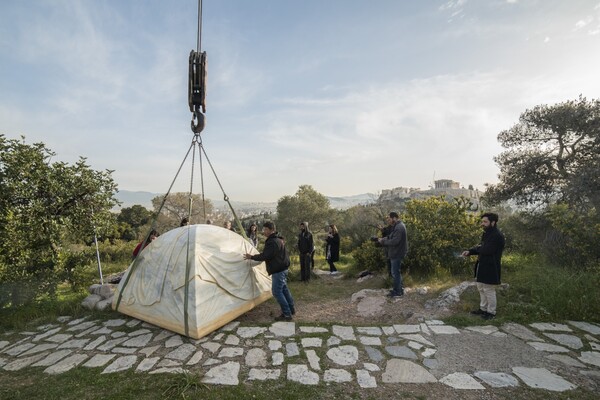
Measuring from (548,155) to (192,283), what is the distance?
42.2 feet

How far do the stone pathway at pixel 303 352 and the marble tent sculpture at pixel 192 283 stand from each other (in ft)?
0.89

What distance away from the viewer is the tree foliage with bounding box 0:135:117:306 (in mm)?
5621

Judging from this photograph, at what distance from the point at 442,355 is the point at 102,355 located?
187 inches

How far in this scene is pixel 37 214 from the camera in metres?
5.99

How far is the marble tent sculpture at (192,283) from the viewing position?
454 centimetres

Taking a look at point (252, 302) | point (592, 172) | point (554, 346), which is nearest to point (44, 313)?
point (252, 302)

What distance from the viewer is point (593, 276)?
5.38 meters

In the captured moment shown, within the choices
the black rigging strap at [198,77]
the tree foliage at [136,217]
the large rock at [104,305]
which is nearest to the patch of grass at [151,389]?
the large rock at [104,305]

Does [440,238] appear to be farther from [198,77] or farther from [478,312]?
[198,77]

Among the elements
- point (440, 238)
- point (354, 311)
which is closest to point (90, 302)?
point (354, 311)

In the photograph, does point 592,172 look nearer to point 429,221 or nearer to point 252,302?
point 429,221

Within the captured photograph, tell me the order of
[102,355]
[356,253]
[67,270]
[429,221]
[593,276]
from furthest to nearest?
[356,253]
[429,221]
[67,270]
[593,276]
[102,355]

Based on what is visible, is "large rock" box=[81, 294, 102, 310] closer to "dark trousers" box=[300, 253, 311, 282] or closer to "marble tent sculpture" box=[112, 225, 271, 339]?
"marble tent sculpture" box=[112, 225, 271, 339]

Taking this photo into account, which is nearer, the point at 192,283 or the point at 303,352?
the point at 303,352
